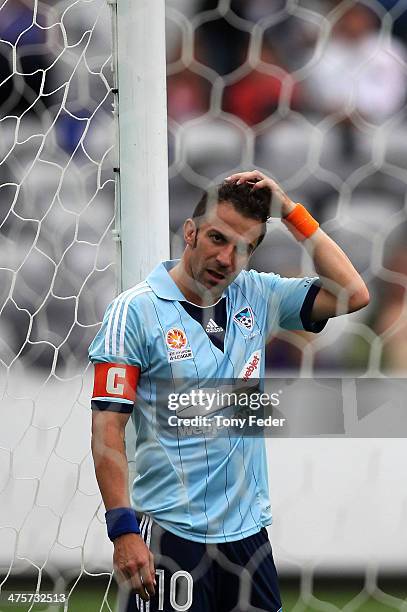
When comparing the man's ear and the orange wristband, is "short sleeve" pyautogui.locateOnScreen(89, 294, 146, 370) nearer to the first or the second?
the man's ear

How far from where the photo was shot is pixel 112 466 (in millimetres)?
1230

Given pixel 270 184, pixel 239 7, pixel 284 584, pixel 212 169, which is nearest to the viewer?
pixel 270 184

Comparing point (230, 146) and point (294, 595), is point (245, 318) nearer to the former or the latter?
point (230, 146)

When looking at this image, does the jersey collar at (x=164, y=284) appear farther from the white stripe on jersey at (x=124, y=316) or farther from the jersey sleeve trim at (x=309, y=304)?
the jersey sleeve trim at (x=309, y=304)

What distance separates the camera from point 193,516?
4.19 feet

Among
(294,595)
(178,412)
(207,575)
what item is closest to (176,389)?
(178,412)

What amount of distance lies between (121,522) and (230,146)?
24.1 inches

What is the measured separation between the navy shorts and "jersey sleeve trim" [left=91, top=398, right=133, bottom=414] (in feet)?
0.51

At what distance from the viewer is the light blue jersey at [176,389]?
1.26 metres

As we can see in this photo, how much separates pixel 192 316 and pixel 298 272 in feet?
1.96

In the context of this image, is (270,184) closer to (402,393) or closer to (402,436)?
(402,393)

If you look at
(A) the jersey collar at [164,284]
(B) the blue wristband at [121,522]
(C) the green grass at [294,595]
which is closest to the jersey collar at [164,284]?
(A) the jersey collar at [164,284]

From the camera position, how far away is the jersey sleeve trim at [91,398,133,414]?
4.05ft

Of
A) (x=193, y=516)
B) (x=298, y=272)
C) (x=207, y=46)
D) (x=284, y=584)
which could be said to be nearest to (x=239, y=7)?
(x=207, y=46)
